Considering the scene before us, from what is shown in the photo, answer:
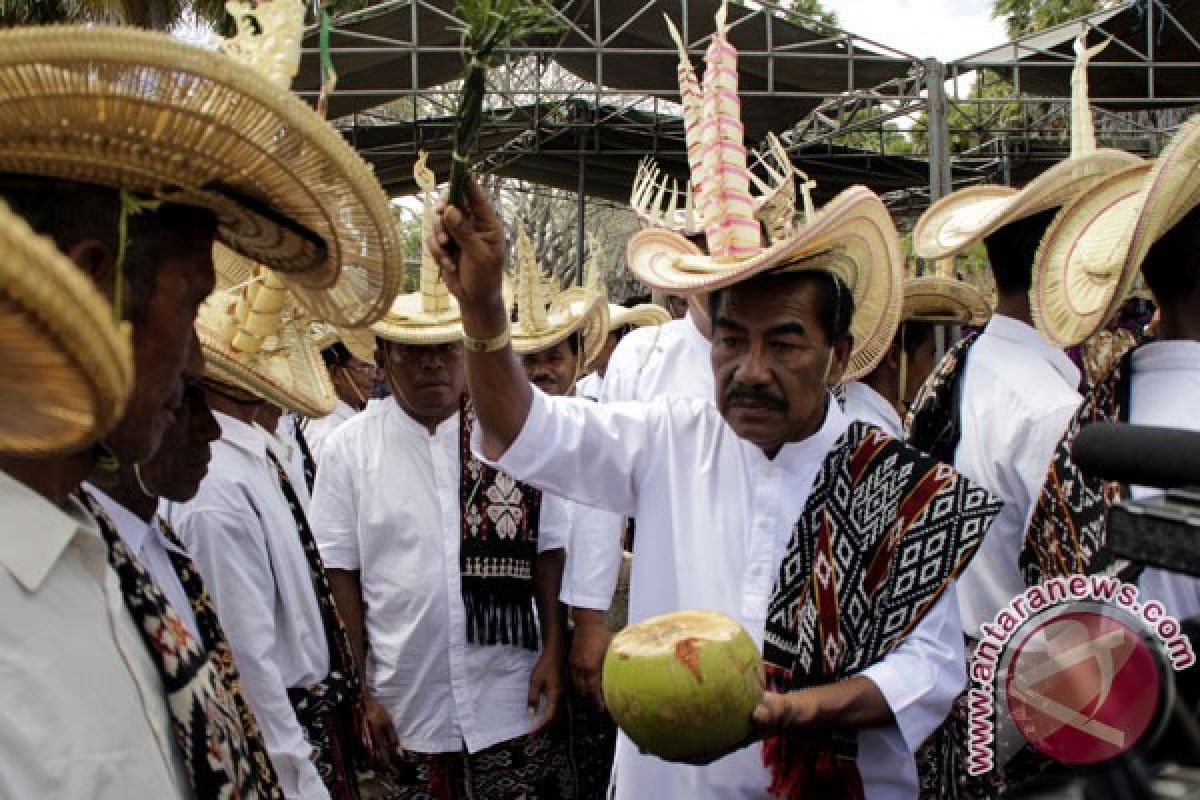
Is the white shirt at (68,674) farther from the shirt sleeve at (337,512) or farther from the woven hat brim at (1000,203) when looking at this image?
the woven hat brim at (1000,203)

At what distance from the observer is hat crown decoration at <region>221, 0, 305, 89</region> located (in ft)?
6.30

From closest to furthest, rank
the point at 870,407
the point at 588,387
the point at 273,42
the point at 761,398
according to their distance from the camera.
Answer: the point at 273,42 → the point at 761,398 → the point at 870,407 → the point at 588,387

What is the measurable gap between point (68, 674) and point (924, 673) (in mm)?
1745

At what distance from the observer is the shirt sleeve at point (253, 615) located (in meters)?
2.67

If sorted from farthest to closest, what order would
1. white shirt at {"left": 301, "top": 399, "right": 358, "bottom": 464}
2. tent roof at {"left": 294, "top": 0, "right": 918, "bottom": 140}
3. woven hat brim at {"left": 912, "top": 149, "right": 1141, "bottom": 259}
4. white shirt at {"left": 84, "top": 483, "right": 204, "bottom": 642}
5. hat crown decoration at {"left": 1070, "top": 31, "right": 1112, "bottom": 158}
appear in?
tent roof at {"left": 294, "top": 0, "right": 918, "bottom": 140}, white shirt at {"left": 301, "top": 399, "right": 358, "bottom": 464}, hat crown decoration at {"left": 1070, "top": 31, "right": 1112, "bottom": 158}, woven hat brim at {"left": 912, "top": 149, "right": 1141, "bottom": 259}, white shirt at {"left": 84, "top": 483, "right": 204, "bottom": 642}

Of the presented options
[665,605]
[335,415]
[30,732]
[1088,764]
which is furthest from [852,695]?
[335,415]

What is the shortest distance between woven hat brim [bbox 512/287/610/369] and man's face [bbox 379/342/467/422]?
→ 587mm

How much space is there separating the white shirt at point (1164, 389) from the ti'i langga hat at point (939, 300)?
2.63 meters

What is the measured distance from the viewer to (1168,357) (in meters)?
2.37

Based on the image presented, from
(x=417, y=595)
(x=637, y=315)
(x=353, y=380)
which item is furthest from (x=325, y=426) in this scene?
(x=417, y=595)

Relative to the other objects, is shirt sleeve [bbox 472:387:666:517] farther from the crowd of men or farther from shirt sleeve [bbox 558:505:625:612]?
shirt sleeve [bbox 558:505:625:612]

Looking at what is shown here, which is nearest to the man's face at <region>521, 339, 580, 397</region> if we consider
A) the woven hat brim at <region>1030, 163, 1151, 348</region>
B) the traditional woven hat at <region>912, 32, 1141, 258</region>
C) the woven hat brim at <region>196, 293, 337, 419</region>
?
the woven hat brim at <region>196, 293, 337, 419</region>

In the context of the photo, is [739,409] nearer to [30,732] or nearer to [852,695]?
A: [852,695]

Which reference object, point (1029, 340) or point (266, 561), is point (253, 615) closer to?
point (266, 561)
